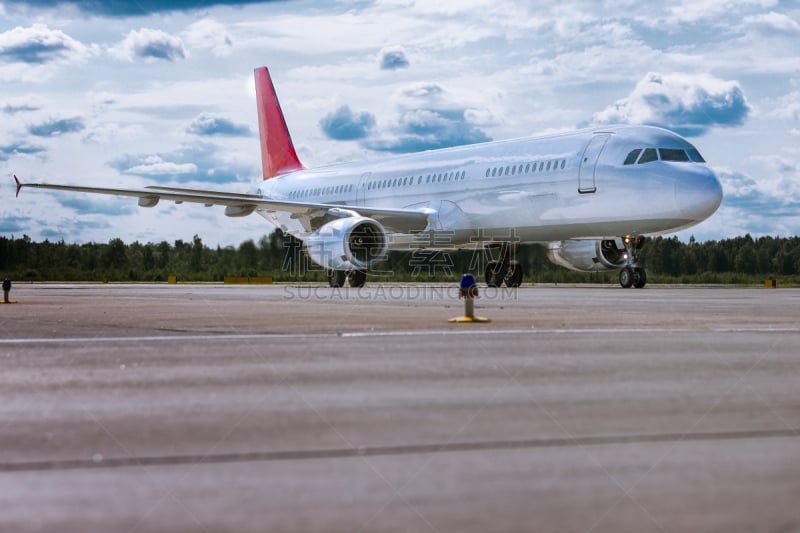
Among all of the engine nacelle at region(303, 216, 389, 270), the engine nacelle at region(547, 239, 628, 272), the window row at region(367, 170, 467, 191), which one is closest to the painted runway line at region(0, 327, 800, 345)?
the engine nacelle at region(303, 216, 389, 270)

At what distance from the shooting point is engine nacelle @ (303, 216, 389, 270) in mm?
28078

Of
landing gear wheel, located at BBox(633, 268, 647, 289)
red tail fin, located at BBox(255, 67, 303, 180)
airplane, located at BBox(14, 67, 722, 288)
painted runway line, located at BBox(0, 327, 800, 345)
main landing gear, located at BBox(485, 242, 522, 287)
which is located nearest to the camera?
painted runway line, located at BBox(0, 327, 800, 345)

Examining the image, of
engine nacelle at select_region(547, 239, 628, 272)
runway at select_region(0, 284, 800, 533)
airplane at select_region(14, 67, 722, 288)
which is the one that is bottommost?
runway at select_region(0, 284, 800, 533)

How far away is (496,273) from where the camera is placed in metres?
32.0

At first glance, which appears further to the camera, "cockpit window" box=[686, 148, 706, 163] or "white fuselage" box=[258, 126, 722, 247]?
"cockpit window" box=[686, 148, 706, 163]

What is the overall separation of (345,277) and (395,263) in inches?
252

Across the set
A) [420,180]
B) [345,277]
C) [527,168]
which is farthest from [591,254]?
[345,277]

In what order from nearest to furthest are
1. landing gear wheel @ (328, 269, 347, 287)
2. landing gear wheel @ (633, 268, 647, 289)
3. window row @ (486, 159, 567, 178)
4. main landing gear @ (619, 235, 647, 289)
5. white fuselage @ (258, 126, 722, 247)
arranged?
white fuselage @ (258, 126, 722, 247)
window row @ (486, 159, 567, 178)
main landing gear @ (619, 235, 647, 289)
landing gear wheel @ (633, 268, 647, 289)
landing gear wheel @ (328, 269, 347, 287)

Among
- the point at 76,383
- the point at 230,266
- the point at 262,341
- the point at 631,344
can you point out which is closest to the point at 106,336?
the point at 262,341

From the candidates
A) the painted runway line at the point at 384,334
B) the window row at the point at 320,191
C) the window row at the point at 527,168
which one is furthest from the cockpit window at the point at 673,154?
the window row at the point at 320,191

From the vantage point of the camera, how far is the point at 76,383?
7.81m

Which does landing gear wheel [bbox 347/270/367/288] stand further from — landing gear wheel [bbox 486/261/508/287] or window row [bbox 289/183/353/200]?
window row [bbox 289/183/353/200]

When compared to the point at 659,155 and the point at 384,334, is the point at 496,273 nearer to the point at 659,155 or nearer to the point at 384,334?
the point at 659,155

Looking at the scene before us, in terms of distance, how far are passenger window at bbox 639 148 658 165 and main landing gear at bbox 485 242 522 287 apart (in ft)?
22.1
